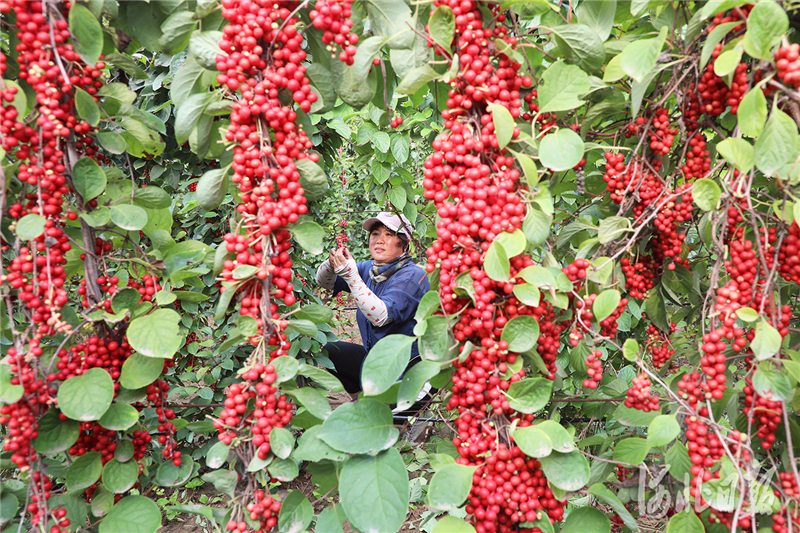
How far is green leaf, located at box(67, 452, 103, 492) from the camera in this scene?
0.94 meters

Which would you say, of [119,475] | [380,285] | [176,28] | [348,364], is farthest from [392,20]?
[348,364]

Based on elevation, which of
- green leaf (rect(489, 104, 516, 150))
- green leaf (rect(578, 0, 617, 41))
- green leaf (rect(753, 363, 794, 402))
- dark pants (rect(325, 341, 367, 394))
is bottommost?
dark pants (rect(325, 341, 367, 394))

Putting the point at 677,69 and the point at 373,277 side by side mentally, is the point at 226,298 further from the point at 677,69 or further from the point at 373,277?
the point at 373,277

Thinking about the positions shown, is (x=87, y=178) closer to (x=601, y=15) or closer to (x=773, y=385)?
(x=601, y=15)

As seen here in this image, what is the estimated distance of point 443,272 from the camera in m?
0.89

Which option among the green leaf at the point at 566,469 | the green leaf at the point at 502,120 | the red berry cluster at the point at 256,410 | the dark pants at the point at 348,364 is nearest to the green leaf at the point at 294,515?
the red berry cluster at the point at 256,410

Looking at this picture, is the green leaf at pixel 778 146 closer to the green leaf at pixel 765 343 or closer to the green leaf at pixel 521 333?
the green leaf at pixel 765 343

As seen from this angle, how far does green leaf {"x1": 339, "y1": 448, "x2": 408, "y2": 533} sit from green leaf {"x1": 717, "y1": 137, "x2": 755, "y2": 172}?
816 millimetres

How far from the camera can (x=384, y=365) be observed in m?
0.90

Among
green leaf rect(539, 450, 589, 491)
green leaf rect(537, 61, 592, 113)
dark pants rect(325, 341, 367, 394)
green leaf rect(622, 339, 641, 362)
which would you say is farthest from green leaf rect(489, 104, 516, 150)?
dark pants rect(325, 341, 367, 394)

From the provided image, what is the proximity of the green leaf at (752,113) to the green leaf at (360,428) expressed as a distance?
84 centimetres

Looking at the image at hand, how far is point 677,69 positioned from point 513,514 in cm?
100

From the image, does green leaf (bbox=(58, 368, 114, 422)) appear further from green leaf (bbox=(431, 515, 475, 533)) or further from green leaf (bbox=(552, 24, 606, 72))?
green leaf (bbox=(552, 24, 606, 72))

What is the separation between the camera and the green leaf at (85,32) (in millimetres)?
861
